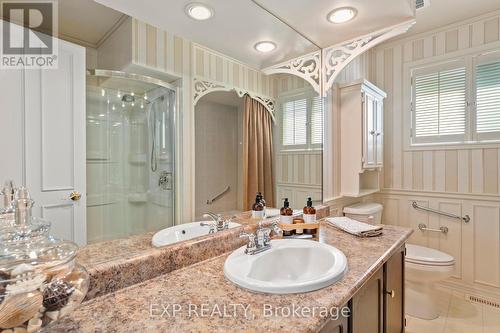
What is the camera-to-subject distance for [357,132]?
2361 millimetres

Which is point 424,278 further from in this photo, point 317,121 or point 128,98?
point 128,98

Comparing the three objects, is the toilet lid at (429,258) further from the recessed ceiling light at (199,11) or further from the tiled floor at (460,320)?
the recessed ceiling light at (199,11)

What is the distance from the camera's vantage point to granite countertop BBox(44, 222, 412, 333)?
0.67 metres

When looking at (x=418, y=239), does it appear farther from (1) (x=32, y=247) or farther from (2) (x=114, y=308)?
(1) (x=32, y=247)

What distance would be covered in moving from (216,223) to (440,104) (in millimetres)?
2528

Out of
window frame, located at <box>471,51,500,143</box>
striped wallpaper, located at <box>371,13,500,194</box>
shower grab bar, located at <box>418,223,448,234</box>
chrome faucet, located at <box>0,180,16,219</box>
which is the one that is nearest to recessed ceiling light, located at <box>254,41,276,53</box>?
chrome faucet, located at <box>0,180,16,219</box>

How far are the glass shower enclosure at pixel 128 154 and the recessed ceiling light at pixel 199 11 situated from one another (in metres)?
0.42

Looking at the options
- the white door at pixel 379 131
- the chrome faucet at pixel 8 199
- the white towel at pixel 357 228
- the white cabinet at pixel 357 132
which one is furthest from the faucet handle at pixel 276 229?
the white door at pixel 379 131

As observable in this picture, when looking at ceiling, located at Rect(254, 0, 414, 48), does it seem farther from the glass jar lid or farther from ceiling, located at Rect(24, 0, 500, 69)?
the glass jar lid

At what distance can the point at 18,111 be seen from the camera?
29.3 inches

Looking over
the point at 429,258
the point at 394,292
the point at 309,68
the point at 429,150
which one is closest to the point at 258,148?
the point at 309,68

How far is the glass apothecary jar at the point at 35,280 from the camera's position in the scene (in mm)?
509

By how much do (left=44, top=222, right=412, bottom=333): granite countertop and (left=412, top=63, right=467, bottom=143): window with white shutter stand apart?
219 cm

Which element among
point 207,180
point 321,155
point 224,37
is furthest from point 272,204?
point 224,37
